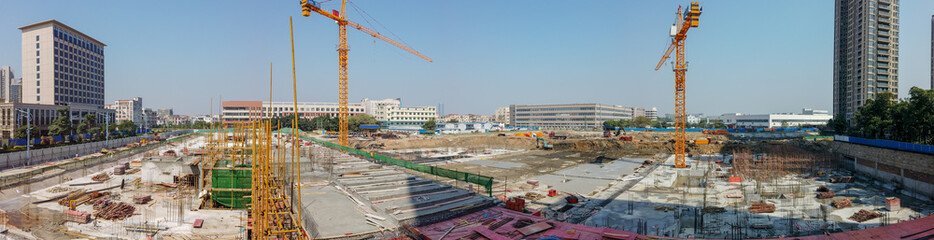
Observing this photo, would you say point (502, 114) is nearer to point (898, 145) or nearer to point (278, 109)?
point (278, 109)

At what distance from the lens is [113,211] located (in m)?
12.7

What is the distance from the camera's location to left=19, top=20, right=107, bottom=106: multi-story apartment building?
46094 mm

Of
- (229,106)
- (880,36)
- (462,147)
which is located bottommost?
(462,147)

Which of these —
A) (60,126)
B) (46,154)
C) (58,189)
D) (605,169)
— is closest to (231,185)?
(58,189)

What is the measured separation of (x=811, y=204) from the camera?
16.5m

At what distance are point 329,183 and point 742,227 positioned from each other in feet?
49.5

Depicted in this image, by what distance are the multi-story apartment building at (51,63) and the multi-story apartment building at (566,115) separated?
99.8 meters

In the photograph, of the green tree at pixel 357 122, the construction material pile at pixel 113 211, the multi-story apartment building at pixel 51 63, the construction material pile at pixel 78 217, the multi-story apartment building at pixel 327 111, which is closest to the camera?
the construction material pile at pixel 78 217

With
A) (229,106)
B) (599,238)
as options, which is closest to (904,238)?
(599,238)

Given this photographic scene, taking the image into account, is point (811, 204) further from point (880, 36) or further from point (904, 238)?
point (880, 36)

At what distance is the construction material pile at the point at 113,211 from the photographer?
12.5m

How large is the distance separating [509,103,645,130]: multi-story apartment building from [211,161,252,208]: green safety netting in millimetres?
99535

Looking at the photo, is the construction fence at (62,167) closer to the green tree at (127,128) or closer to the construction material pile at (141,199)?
the construction material pile at (141,199)

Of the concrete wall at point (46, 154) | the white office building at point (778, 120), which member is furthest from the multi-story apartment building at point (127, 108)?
the white office building at point (778, 120)
